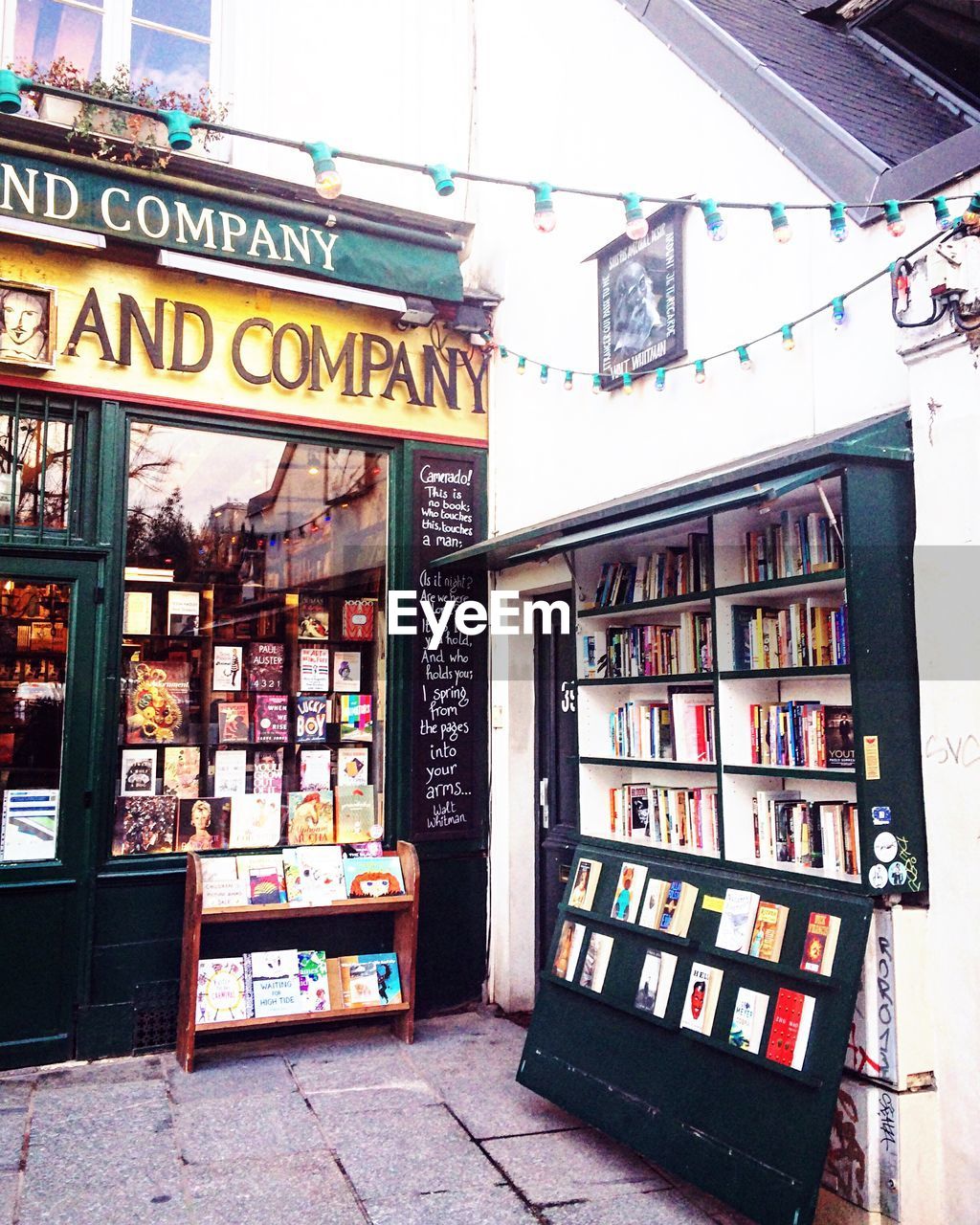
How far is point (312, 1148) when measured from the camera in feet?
13.6

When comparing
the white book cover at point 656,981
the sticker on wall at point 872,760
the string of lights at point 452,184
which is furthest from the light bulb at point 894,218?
the white book cover at point 656,981

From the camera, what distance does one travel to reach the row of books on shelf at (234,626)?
219 inches

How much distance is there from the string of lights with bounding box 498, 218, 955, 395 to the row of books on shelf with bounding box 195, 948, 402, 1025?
342 cm

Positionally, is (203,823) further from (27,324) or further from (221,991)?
(27,324)

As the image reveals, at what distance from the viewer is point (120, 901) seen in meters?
5.30

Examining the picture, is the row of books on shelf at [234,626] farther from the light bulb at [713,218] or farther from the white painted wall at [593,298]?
the light bulb at [713,218]

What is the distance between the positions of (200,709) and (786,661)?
3.28 meters

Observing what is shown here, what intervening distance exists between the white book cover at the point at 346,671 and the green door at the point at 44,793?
55.1 inches

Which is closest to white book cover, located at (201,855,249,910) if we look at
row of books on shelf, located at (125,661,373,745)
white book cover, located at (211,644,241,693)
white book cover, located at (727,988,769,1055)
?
row of books on shelf, located at (125,661,373,745)

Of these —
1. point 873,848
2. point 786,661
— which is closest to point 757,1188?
point 873,848

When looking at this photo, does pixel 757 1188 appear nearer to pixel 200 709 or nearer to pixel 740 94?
pixel 200 709

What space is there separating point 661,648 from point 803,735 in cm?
104

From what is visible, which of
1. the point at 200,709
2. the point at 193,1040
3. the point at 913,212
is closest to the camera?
the point at 913,212

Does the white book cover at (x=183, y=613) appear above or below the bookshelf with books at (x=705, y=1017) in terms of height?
above
